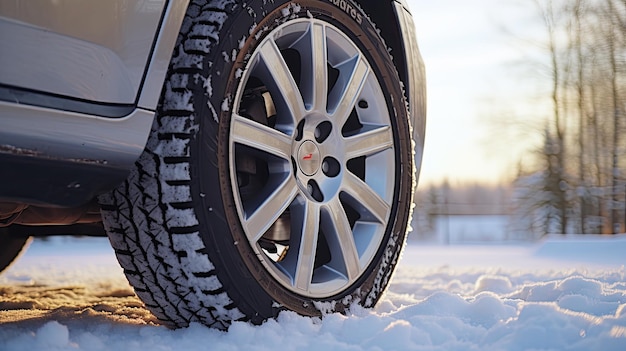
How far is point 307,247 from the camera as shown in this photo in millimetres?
2072

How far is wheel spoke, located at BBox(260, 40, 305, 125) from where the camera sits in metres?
2.02

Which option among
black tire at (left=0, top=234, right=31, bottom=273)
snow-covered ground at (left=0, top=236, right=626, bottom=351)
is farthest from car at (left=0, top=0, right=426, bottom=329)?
black tire at (left=0, top=234, right=31, bottom=273)

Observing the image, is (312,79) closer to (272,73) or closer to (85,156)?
(272,73)

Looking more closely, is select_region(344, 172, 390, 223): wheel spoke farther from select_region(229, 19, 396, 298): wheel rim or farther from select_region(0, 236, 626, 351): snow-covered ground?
select_region(0, 236, 626, 351): snow-covered ground

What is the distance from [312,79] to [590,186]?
20.2 m

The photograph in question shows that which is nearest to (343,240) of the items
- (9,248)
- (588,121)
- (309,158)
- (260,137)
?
(309,158)

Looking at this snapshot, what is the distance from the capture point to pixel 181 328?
1943 mm

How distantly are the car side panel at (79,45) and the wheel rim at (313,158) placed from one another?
0.34m

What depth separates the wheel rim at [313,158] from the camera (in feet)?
6.56

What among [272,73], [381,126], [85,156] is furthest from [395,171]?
[85,156]

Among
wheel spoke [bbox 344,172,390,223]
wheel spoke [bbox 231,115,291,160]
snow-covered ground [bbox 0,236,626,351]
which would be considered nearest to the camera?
snow-covered ground [bbox 0,236,626,351]

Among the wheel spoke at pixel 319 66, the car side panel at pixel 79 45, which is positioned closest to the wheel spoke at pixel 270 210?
the wheel spoke at pixel 319 66

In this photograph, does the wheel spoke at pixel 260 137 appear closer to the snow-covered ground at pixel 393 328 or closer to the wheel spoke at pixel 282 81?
the wheel spoke at pixel 282 81

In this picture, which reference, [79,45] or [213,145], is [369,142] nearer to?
[213,145]
